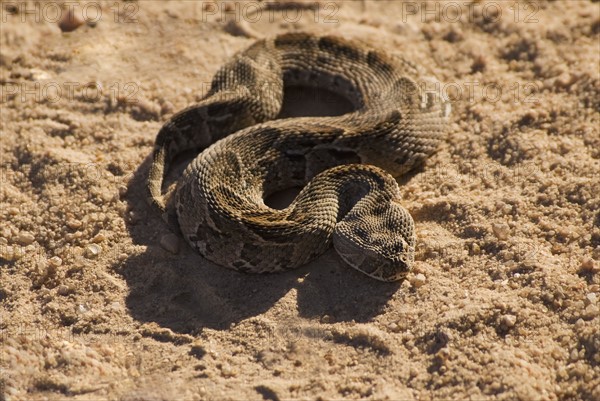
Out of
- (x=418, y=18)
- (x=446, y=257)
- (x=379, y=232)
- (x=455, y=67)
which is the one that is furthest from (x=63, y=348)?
(x=418, y=18)

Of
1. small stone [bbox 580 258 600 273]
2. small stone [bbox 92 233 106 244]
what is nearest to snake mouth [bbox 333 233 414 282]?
small stone [bbox 580 258 600 273]

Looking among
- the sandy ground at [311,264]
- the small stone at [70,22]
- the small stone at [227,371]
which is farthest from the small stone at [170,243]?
the small stone at [70,22]

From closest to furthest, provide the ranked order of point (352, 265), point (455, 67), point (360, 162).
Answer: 1. point (352, 265)
2. point (360, 162)
3. point (455, 67)

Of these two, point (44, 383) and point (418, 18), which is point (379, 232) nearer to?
point (44, 383)

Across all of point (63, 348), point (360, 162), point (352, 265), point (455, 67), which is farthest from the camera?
point (455, 67)

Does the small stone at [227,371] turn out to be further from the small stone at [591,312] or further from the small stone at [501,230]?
the small stone at [591,312]

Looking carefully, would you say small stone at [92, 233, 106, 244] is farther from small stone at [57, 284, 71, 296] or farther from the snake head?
the snake head
